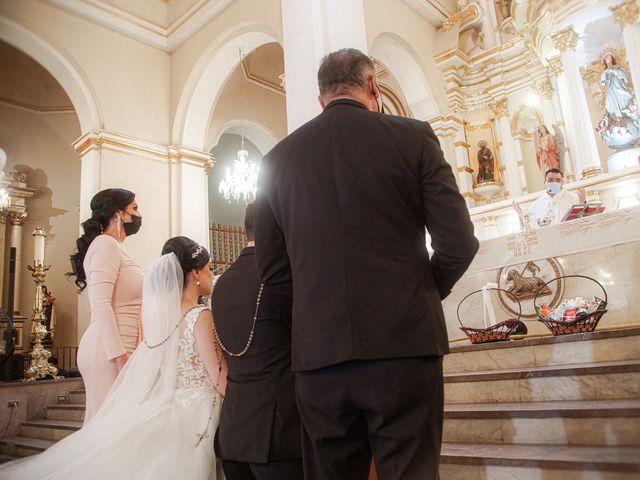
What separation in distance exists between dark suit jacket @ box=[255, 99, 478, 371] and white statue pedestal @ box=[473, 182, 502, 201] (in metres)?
9.58

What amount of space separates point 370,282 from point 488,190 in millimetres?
9902

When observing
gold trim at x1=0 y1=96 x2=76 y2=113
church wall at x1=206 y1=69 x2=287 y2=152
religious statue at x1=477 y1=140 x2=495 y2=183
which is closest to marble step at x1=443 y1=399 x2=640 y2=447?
religious statue at x1=477 y1=140 x2=495 y2=183

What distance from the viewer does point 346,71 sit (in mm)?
1698

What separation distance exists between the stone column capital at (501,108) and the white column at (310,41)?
5504 millimetres

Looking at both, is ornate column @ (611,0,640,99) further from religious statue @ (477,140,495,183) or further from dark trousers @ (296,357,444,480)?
dark trousers @ (296,357,444,480)

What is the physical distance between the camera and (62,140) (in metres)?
13.4

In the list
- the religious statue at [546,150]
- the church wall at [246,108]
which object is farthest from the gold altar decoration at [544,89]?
the church wall at [246,108]

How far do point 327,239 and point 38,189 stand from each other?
13.4 meters

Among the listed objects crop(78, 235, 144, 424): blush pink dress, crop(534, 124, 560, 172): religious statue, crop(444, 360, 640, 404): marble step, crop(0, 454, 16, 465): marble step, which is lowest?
crop(0, 454, 16, 465): marble step

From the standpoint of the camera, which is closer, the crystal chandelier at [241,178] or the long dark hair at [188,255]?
the long dark hair at [188,255]

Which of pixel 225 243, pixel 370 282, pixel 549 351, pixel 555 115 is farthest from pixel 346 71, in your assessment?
pixel 225 243

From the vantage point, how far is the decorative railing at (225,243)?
12844 mm

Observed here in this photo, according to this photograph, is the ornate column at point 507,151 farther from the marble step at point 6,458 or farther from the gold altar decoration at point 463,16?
the marble step at point 6,458

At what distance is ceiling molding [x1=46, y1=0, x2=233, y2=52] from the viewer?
8.76 m
